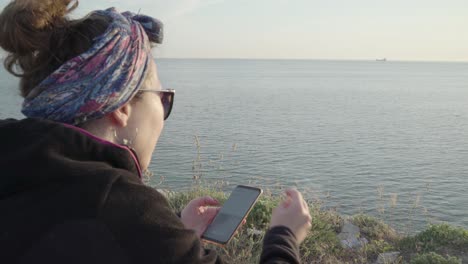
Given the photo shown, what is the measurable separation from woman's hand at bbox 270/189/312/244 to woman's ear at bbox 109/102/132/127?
812 millimetres

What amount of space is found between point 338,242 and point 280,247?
4.69 meters

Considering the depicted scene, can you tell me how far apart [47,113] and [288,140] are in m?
19.8

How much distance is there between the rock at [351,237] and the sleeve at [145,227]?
526 cm

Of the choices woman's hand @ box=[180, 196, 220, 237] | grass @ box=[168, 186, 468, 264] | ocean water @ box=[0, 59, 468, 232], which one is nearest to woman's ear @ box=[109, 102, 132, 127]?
woman's hand @ box=[180, 196, 220, 237]

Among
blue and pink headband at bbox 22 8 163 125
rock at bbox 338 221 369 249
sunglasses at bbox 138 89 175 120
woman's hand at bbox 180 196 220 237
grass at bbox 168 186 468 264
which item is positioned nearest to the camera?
blue and pink headband at bbox 22 8 163 125

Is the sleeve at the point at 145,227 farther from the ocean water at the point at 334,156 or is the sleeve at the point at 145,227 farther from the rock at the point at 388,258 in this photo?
the ocean water at the point at 334,156

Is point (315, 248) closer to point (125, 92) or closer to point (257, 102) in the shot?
point (125, 92)

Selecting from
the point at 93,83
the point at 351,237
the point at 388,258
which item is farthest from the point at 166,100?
the point at 351,237

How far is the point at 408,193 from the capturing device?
47.3ft

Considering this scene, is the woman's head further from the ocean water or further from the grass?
the ocean water

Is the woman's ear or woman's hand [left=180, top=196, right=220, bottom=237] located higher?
the woman's ear

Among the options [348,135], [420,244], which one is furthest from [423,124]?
[420,244]

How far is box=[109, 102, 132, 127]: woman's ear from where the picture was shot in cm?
185

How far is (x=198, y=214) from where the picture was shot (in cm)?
266
